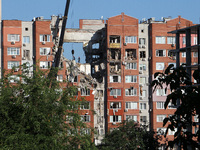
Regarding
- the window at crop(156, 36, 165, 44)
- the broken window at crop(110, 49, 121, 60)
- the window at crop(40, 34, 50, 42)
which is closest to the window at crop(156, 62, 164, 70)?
the window at crop(156, 36, 165, 44)

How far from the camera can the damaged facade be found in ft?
262

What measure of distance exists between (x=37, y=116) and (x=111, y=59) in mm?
48887

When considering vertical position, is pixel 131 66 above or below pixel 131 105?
above

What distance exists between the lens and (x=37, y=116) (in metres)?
33.7

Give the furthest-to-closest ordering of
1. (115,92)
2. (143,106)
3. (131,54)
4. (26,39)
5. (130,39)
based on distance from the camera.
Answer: (131,54) < (143,106) < (130,39) < (115,92) < (26,39)

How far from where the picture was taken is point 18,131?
108 feet

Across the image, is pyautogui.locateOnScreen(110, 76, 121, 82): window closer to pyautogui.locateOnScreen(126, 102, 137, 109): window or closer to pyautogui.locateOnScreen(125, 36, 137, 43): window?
pyautogui.locateOnScreen(126, 102, 137, 109): window

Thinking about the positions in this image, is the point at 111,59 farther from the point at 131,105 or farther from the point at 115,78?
the point at 131,105

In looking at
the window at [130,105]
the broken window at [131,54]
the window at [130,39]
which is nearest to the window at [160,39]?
the window at [130,39]

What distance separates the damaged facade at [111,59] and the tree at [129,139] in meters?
9.81

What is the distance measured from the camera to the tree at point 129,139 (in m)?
66.1

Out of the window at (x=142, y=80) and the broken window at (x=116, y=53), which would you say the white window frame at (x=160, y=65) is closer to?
the window at (x=142, y=80)

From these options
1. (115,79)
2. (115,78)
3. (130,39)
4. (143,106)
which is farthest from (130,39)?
(143,106)

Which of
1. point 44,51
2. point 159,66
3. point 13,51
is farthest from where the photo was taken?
point 159,66
